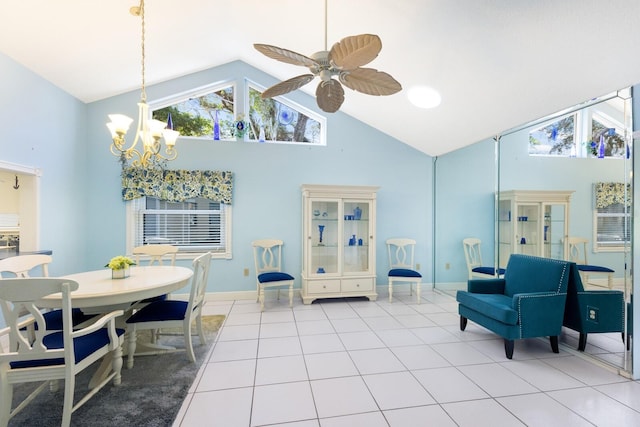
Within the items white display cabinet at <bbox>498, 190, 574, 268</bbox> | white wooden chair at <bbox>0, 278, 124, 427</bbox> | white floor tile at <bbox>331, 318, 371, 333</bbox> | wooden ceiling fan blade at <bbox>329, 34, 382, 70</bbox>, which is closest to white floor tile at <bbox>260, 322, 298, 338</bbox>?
white floor tile at <bbox>331, 318, 371, 333</bbox>

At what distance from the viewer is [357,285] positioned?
4344 millimetres

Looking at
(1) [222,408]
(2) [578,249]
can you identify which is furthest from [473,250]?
(1) [222,408]

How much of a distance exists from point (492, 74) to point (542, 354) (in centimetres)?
264

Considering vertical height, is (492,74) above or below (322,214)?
above

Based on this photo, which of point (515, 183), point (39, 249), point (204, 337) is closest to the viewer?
point (204, 337)

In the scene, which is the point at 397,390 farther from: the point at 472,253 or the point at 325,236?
the point at 472,253

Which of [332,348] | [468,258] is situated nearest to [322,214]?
[332,348]

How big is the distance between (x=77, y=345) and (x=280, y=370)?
4.55 ft

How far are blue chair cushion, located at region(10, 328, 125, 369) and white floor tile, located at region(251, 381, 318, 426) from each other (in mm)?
1074

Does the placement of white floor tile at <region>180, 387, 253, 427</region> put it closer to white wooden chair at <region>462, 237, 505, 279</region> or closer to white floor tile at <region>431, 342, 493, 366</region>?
white floor tile at <region>431, 342, 493, 366</region>

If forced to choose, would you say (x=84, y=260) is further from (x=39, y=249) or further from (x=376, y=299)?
(x=376, y=299)

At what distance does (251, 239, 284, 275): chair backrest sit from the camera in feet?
14.1

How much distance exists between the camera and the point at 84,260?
157 inches

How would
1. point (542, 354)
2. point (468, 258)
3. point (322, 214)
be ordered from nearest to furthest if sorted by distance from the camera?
point (542, 354) → point (322, 214) → point (468, 258)
